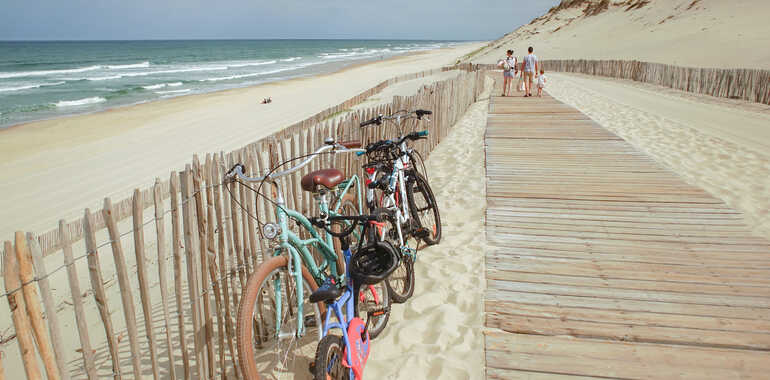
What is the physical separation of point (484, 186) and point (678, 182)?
233cm

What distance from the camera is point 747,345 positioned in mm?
2691

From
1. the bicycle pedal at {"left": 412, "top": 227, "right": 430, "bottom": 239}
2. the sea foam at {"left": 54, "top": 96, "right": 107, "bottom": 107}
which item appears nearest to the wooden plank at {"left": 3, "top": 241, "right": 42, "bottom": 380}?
the bicycle pedal at {"left": 412, "top": 227, "right": 430, "bottom": 239}

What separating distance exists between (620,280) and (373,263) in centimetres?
216

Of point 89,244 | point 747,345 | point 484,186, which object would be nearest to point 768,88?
point 484,186

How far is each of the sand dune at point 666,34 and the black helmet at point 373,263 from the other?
94.5ft

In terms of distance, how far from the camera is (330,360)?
213cm

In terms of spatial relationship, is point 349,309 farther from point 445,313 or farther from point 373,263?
point 445,313

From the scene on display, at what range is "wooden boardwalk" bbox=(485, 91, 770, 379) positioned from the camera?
2.63m

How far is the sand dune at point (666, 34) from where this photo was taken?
97.1ft

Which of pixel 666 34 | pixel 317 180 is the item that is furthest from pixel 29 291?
pixel 666 34

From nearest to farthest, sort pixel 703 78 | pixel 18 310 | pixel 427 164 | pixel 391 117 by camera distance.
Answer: pixel 18 310, pixel 391 117, pixel 427 164, pixel 703 78

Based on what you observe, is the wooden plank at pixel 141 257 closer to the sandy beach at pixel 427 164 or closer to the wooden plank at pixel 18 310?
the wooden plank at pixel 18 310

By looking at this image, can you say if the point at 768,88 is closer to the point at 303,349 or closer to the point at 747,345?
the point at 747,345

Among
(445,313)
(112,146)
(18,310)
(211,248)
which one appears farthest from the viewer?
(112,146)
